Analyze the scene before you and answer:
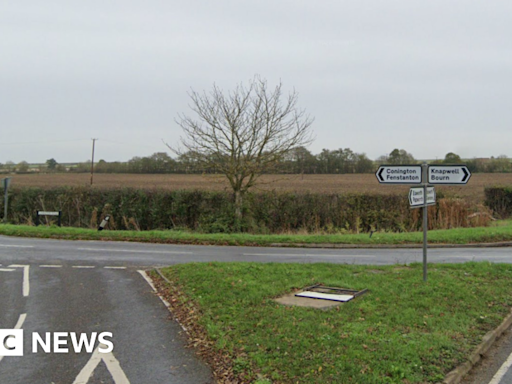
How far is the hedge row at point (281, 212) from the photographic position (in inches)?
995

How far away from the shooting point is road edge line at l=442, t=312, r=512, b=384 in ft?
18.0

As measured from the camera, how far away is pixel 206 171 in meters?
24.7

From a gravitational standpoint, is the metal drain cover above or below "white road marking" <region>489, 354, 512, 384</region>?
above

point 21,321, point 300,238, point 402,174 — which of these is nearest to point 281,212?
point 300,238

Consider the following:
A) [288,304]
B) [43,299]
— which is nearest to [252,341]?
[288,304]

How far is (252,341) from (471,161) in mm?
49086

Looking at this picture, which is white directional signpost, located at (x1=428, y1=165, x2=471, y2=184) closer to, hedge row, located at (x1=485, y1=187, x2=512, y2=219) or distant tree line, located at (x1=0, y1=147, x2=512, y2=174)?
distant tree line, located at (x1=0, y1=147, x2=512, y2=174)

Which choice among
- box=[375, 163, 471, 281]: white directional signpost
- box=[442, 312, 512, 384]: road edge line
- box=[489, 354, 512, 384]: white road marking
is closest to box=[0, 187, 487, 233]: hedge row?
box=[375, 163, 471, 281]: white directional signpost

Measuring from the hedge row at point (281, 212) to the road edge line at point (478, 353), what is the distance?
17.2 meters

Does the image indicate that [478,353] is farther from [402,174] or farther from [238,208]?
[238,208]

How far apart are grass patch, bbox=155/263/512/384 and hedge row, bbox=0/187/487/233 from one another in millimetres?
14090

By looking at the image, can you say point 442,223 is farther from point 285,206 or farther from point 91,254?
point 91,254

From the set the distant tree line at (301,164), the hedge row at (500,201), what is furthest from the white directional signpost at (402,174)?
the hedge row at (500,201)

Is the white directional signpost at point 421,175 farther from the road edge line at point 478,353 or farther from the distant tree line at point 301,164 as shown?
the distant tree line at point 301,164
